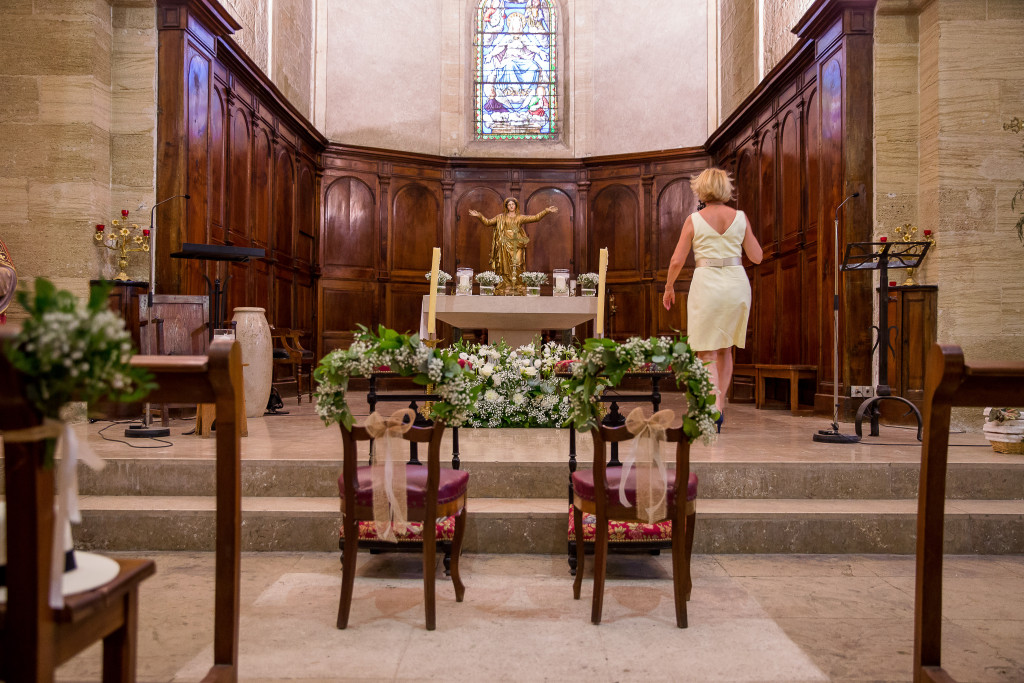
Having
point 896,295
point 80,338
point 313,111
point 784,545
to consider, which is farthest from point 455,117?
point 80,338

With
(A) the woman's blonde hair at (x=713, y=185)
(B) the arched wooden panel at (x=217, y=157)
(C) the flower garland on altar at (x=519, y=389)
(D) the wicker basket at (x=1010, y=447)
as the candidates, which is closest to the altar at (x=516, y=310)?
(C) the flower garland on altar at (x=519, y=389)

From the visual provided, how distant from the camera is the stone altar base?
416cm

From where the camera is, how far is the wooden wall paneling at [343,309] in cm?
1141

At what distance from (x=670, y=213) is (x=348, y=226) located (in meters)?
5.05

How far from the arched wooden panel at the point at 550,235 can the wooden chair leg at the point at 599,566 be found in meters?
9.35

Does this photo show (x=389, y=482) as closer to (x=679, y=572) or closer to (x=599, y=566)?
(x=599, y=566)

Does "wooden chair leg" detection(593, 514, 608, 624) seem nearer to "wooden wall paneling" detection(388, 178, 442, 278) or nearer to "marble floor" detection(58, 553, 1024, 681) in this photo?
"marble floor" detection(58, 553, 1024, 681)

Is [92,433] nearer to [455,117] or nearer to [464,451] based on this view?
[464,451]

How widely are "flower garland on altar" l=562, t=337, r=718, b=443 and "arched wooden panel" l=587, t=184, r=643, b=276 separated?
29.2ft

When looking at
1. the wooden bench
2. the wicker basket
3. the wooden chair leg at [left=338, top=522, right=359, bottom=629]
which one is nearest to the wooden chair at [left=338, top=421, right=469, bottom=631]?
the wooden chair leg at [left=338, top=522, right=359, bottom=629]

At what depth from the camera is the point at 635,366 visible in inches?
126

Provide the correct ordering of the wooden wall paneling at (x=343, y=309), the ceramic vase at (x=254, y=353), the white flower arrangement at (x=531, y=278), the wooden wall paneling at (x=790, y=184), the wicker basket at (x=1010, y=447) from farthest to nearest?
the wooden wall paneling at (x=343, y=309) → the wooden wall paneling at (x=790, y=184) → the white flower arrangement at (x=531, y=278) → the ceramic vase at (x=254, y=353) → the wicker basket at (x=1010, y=447)

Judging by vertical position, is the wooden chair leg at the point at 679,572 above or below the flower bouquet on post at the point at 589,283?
below

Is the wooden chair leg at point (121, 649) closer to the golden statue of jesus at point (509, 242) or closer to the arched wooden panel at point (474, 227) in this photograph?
the golden statue of jesus at point (509, 242)
